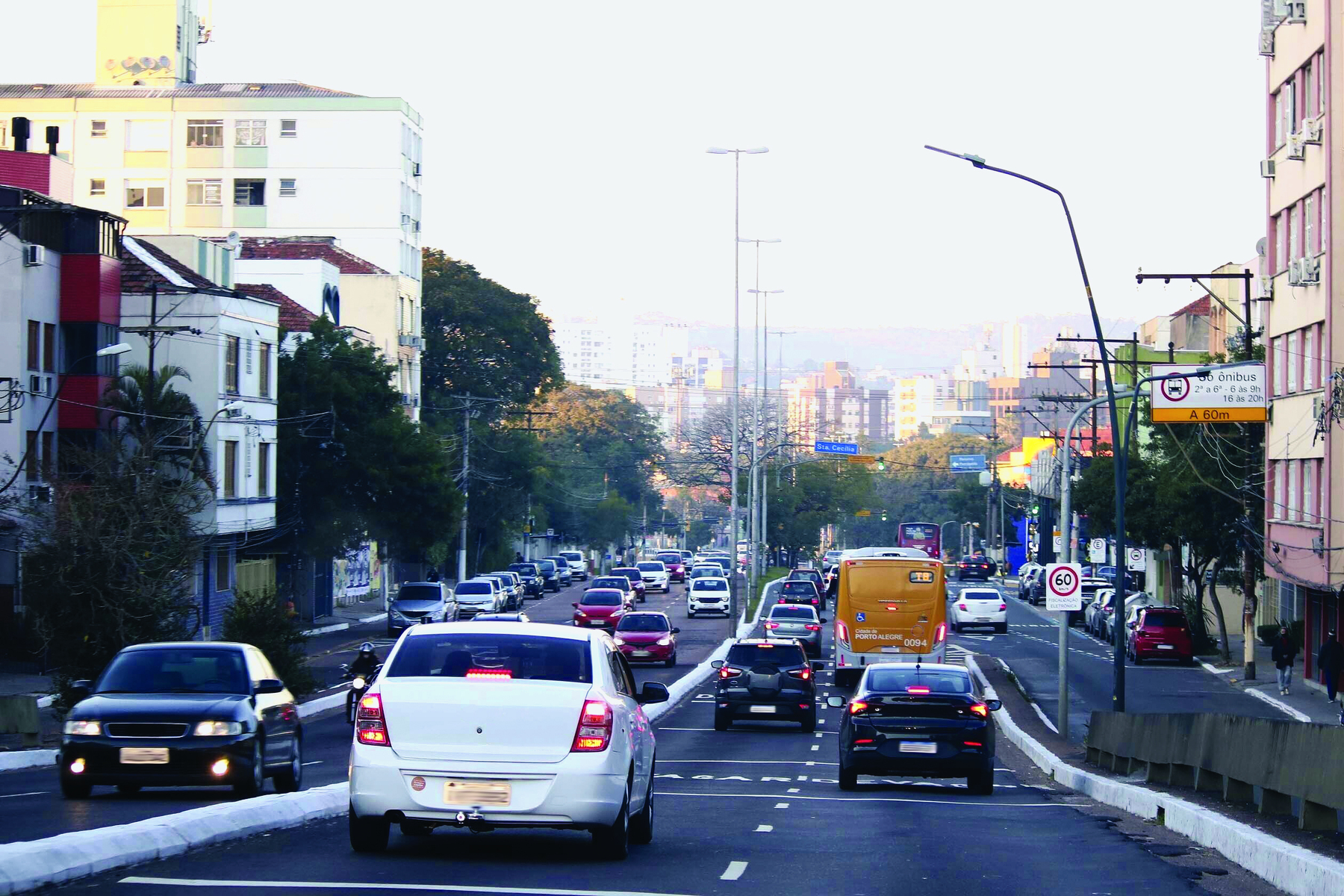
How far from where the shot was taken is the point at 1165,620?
5306cm

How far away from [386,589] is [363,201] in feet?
66.9

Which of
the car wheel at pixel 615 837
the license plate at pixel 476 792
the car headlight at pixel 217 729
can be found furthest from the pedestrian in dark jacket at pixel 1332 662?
the license plate at pixel 476 792

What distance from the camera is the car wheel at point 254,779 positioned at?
1595cm

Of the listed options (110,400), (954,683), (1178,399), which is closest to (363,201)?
(110,400)

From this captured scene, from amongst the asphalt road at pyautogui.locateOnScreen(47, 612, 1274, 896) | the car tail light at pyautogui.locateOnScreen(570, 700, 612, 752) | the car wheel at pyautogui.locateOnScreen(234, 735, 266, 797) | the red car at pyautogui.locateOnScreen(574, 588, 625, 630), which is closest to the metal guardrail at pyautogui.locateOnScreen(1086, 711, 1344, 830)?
the asphalt road at pyautogui.locateOnScreen(47, 612, 1274, 896)

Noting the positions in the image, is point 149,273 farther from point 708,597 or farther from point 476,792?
point 476,792

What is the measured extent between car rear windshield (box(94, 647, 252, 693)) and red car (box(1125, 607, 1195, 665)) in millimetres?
40674

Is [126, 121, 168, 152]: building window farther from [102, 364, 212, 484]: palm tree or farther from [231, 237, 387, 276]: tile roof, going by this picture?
[102, 364, 212, 484]: palm tree

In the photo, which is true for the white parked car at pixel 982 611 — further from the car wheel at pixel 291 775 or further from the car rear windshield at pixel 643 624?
the car wheel at pixel 291 775

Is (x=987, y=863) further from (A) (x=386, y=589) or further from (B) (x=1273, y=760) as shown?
(A) (x=386, y=589)

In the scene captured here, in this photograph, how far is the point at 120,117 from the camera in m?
85.7

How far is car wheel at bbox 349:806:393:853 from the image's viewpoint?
36.8ft

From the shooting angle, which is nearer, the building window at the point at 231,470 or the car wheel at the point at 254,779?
the car wheel at the point at 254,779

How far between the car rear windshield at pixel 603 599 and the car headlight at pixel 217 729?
39660 millimetres
